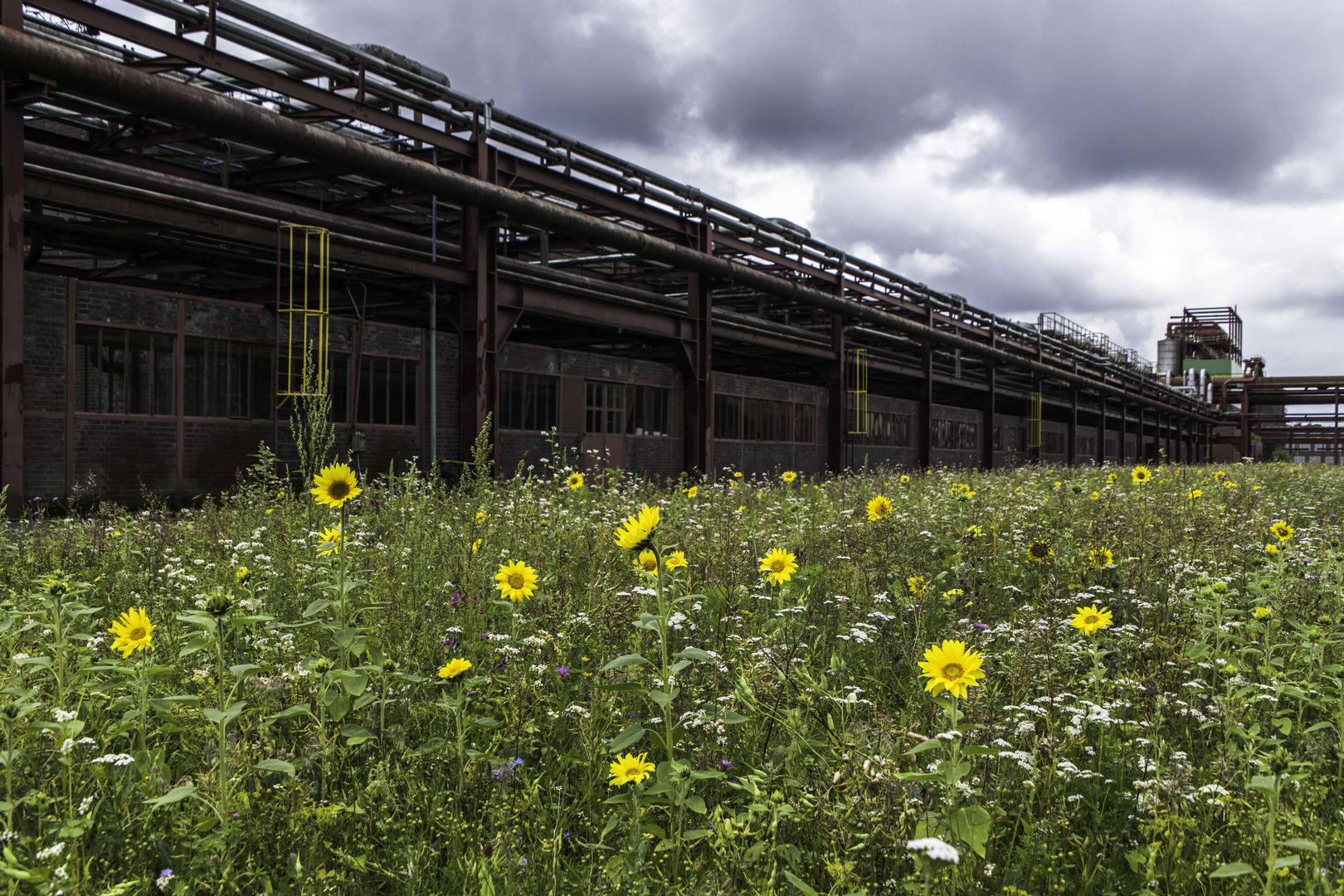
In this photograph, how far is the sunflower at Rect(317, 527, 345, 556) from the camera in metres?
3.33

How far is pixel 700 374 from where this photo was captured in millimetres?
17844

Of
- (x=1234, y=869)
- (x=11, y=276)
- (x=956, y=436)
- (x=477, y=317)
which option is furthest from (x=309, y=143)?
(x=956, y=436)

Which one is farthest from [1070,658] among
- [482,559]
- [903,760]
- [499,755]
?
[482,559]

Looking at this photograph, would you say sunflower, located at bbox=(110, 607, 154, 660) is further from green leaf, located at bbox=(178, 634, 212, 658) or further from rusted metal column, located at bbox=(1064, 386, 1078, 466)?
rusted metal column, located at bbox=(1064, 386, 1078, 466)

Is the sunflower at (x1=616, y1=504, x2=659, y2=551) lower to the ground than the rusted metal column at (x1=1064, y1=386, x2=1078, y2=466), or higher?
lower

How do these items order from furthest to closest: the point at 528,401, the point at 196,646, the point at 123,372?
the point at 528,401 → the point at 123,372 → the point at 196,646

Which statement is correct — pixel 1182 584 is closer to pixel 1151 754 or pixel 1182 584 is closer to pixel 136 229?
pixel 1151 754

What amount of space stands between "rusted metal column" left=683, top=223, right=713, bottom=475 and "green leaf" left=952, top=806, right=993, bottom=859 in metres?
15.7

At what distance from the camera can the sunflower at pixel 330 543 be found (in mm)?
3330

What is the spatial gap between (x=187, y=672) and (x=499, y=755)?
1.48 m

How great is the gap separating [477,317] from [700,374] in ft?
19.3

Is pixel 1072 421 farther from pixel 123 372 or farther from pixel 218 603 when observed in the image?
pixel 218 603

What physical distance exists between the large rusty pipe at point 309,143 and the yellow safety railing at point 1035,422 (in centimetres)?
2249

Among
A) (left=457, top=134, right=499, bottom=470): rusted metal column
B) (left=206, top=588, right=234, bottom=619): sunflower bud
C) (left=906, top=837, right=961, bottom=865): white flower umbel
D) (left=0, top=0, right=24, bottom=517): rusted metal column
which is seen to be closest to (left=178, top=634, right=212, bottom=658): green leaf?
(left=206, top=588, right=234, bottom=619): sunflower bud
